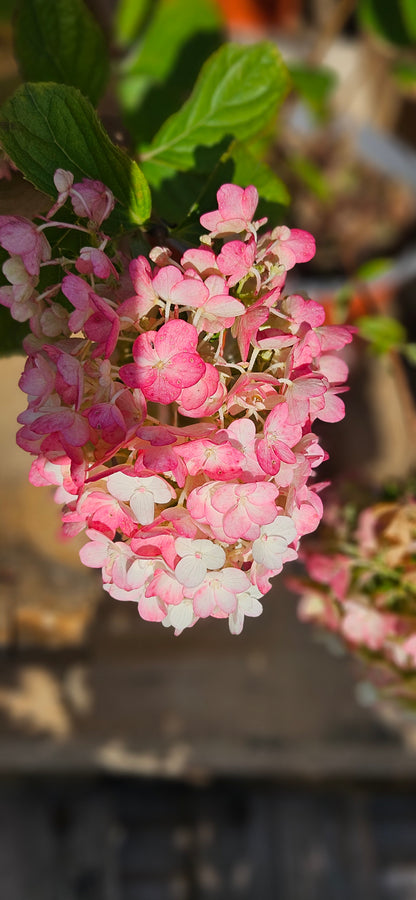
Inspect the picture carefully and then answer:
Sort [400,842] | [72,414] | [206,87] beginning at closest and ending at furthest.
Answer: [72,414] < [206,87] < [400,842]

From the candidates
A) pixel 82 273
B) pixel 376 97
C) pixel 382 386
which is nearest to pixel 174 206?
pixel 82 273

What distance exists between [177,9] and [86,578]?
3.22ft

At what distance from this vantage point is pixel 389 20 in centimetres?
124

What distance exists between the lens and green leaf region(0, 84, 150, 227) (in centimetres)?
54

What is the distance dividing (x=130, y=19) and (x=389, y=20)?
44 centimetres

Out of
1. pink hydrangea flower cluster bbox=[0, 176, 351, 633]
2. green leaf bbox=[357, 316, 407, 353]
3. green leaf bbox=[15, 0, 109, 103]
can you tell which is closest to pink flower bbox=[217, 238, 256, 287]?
pink hydrangea flower cluster bbox=[0, 176, 351, 633]

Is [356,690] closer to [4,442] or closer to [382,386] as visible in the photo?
[382,386]

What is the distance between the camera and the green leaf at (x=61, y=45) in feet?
2.47

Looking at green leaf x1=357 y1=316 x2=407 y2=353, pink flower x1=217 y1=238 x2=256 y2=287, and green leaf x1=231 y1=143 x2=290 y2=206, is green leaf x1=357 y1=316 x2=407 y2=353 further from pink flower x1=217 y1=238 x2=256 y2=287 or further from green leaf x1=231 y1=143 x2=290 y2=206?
pink flower x1=217 y1=238 x2=256 y2=287

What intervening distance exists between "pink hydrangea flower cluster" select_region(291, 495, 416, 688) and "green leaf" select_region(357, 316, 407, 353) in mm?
242

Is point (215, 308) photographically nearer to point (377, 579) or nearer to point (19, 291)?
point (19, 291)

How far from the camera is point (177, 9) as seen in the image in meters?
1.16

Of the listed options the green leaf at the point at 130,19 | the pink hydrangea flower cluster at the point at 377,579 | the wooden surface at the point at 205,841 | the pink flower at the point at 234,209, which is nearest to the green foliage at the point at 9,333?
the pink flower at the point at 234,209

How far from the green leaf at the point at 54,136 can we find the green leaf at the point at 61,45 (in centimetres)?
26
